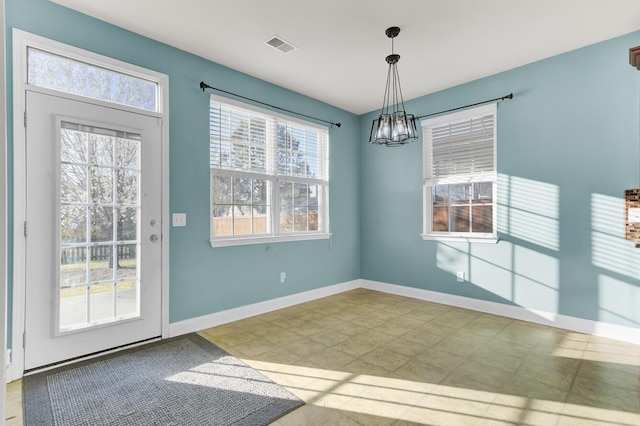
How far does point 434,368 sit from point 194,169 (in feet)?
9.57

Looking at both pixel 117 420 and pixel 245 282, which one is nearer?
pixel 117 420

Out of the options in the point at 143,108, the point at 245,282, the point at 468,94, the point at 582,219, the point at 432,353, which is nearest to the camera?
the point at 432,353

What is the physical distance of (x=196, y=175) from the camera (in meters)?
3.37

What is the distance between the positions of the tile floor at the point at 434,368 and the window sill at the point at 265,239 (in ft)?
2.94

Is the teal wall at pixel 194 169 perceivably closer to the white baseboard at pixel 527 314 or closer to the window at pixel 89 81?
the window at pixel 89 81

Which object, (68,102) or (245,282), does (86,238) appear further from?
(245,282)

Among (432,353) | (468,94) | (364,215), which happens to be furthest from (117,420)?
(468,94)

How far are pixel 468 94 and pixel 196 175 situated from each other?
3488 mm

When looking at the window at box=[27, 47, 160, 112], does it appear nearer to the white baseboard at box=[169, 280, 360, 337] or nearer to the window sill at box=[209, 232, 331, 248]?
the window sill at box=[209, 232, 331, 248]

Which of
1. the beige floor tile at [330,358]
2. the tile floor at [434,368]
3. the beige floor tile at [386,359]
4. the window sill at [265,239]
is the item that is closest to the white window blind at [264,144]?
the window sill at [265,239]

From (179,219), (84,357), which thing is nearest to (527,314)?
(179,219)

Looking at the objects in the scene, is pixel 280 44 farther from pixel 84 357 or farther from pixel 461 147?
pixel 84 357

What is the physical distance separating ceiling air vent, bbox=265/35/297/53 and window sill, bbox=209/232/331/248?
211 cm

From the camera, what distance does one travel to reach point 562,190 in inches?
133
